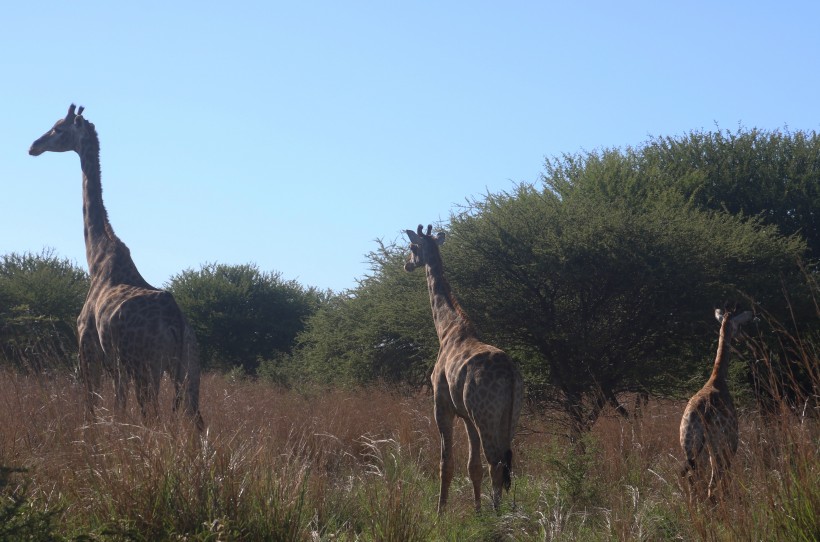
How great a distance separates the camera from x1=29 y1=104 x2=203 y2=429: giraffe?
823 centimetres

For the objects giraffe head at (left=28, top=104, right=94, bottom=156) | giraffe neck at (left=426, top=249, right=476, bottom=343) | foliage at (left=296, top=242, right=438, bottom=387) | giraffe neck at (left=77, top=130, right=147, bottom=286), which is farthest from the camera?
foliage at (left=296, top=242, right=438, bottom=387)

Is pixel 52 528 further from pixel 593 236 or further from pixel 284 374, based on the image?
pixel 284 374

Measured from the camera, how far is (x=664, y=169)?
69.5ft

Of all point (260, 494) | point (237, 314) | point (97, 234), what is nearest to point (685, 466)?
point (260, 494)

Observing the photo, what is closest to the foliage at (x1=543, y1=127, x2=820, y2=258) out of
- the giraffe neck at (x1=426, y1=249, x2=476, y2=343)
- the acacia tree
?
the acacia tree

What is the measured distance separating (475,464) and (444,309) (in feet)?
6.61

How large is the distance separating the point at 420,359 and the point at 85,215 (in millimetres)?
8233

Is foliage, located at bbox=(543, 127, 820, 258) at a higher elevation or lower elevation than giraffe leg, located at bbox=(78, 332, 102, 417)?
higher

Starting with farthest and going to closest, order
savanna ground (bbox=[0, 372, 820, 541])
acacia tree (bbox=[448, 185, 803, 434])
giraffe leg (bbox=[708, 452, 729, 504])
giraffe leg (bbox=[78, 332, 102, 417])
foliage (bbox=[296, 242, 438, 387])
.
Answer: foliage (bbox=[296, 242, 438, 387])
acacia tree (bbox=[448, 185, 803, 434])
giraffe leg (bbox=[78, 332, 102, 417])
giraffe leg (bbox=[708, 452, 729, 504])
savanna ground (bbox=[0, 372, 820, 541])

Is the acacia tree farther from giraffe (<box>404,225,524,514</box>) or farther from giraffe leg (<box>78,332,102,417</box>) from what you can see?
giraffe leg (<box>78,332,102,417</box>)

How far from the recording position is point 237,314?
1125 inches

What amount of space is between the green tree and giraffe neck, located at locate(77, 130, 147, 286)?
16.7 metres

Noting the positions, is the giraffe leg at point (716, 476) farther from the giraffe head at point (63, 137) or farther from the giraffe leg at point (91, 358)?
the giraffe head at point (63, 137)

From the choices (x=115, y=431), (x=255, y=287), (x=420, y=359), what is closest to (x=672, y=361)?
(x=420, y=359)
